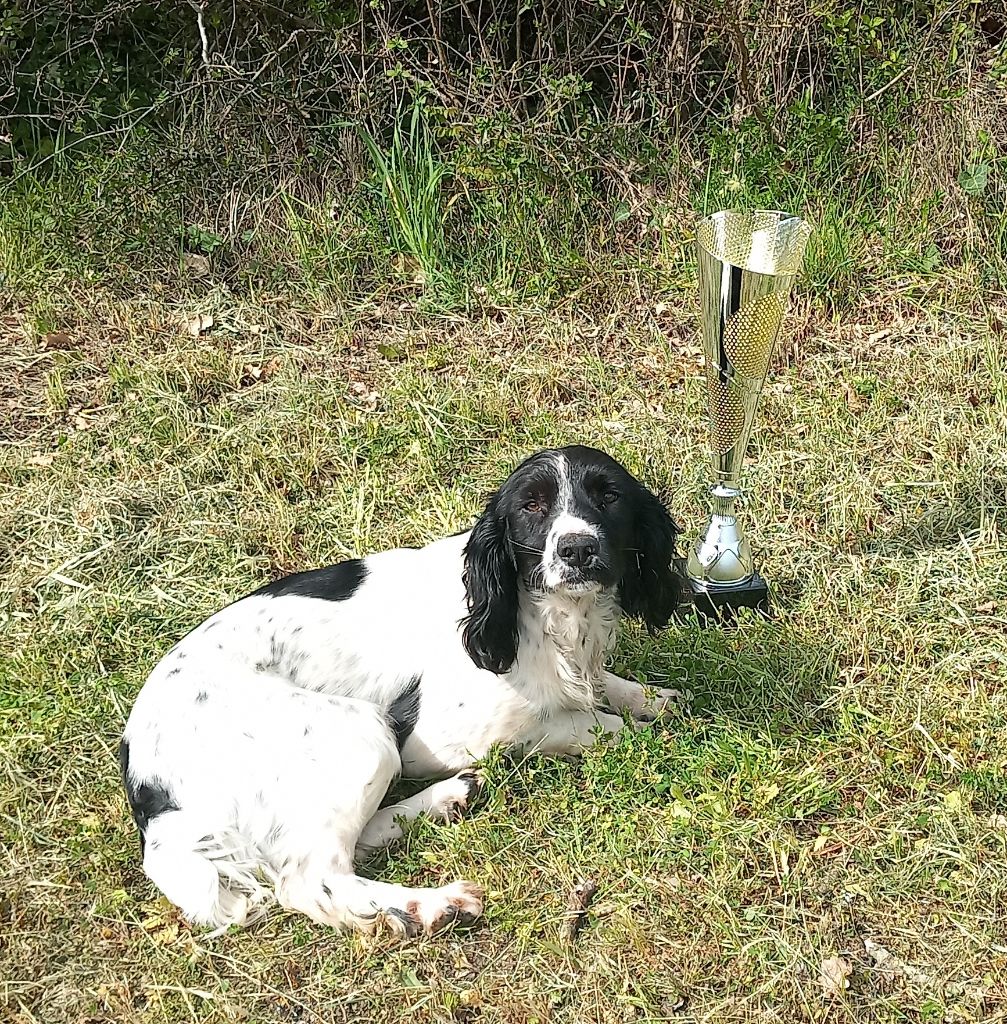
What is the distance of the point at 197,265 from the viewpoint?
21.3 ft

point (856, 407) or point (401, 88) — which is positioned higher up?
point (401, 88)

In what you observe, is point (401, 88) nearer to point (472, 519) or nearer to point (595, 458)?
point (472, 519)

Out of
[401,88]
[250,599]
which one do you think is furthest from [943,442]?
[401,88]

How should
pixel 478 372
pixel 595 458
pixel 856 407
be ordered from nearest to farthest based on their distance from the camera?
pixel 595 458 → pixel 856 407 → pixel 478 372

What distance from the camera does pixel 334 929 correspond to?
3.19 metres

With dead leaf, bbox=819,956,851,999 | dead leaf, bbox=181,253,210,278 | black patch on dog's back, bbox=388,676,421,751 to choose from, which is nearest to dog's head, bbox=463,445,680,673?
black patch on dog's back, bbox=388,676,421,751

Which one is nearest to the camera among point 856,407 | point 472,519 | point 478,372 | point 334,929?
point 334,929

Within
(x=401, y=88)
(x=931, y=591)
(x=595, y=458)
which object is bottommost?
(x=931, y=591)

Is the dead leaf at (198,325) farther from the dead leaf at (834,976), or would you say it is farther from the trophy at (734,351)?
the dead leaf at (834,976)

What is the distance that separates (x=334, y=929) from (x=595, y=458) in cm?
145

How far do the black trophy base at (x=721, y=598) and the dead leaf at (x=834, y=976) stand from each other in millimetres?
1358

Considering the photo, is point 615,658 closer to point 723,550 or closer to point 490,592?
point 723,550

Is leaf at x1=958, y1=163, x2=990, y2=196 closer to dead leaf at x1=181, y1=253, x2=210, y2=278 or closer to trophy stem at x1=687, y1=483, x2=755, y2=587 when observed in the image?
trophy stem at x1=687, y1=483, x2=755, y2=587

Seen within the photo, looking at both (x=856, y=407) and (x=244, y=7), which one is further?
(x=244, y=7)
